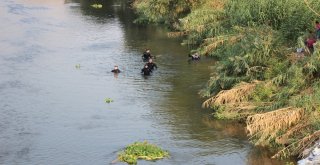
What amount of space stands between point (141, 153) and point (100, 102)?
8.44 meters

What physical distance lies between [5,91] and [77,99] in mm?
4599

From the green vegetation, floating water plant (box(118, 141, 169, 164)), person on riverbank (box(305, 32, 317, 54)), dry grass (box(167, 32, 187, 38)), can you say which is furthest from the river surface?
person on riverbank (box(305, 32, 317, 54))

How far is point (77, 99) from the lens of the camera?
3247 centimetres

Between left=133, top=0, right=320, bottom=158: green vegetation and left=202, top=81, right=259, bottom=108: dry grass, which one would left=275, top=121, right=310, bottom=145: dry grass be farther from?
left=202, top=81, right=259, bottom=108: dry grass

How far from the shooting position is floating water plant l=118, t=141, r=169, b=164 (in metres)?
A: 23.7

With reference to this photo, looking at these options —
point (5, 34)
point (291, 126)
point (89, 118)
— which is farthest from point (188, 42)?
point (291, 126)

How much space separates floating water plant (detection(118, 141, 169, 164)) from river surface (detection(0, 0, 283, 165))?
39cm

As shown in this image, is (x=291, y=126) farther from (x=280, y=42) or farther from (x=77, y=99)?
(x=77, y=99)

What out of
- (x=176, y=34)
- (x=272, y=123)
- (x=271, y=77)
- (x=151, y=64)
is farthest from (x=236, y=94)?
(x=176, y=34)

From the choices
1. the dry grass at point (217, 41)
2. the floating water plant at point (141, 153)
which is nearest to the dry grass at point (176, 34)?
the dry grass at point (217, 41)

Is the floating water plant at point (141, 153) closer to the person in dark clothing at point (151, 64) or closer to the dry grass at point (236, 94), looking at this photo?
the dry grass at point (236, 94)

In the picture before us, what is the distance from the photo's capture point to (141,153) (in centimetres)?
2411

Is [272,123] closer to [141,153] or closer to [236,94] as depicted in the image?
[236,94]

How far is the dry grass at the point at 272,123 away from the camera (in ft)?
83.4
